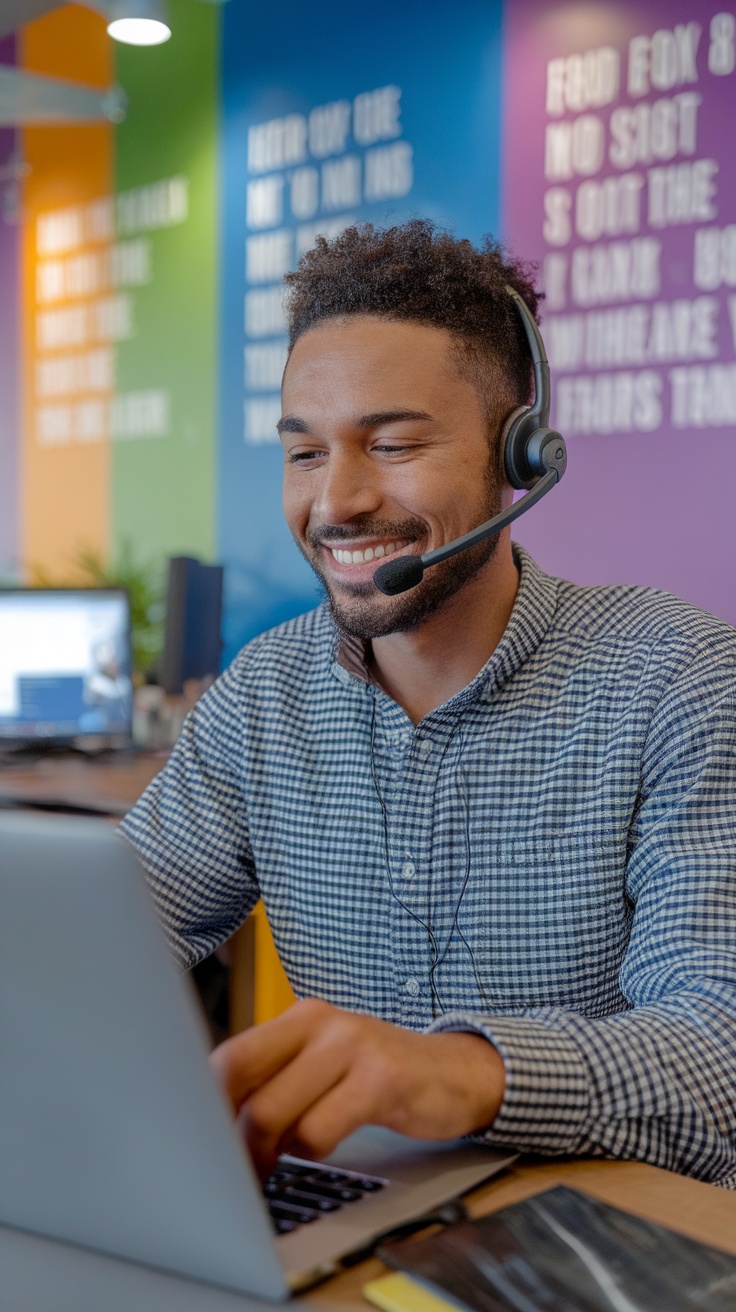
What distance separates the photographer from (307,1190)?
0.75 meters

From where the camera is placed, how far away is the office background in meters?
3.11

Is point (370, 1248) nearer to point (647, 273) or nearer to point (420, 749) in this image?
point (420, 749)

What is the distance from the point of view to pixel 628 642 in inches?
47.1

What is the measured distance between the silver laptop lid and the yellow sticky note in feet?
0.15

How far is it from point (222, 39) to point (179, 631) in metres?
2.29

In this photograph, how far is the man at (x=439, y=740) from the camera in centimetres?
111

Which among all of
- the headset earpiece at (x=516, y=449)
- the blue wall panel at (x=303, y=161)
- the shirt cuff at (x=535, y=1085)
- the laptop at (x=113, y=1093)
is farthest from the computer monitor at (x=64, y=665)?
the laptop at (x=113, y=1093)

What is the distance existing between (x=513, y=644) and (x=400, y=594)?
117 mm

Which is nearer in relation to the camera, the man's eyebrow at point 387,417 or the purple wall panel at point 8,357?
the man's eyebrow at point 387,417

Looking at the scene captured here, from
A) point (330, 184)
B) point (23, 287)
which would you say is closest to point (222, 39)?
point (330, 184)

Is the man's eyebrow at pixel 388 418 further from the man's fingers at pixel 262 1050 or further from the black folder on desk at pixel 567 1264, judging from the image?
the black folder on desk at pixel 567 1264

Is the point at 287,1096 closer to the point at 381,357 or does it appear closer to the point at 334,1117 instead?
the point at 334,1117

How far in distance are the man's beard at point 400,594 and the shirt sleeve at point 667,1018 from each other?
0.75ft

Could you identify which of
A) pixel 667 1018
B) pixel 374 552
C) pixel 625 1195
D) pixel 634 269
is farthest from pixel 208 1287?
pixel 634 269
